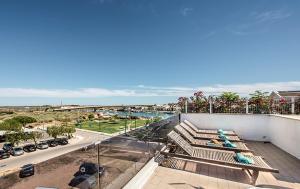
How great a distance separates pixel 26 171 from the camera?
220 centimetres

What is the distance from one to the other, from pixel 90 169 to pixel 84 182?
0.99ft

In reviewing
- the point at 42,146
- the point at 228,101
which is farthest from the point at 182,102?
the point at 42,146

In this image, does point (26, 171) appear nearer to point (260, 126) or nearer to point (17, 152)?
point (260, 126)

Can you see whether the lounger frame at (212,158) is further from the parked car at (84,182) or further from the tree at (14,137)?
the tree at (14,137)

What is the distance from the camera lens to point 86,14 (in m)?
19.3

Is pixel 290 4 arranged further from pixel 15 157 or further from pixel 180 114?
pixel 15 157

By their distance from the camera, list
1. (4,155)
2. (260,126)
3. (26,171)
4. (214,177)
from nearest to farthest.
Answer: (26,171) → (214,177) → (260,126) → (4,155)

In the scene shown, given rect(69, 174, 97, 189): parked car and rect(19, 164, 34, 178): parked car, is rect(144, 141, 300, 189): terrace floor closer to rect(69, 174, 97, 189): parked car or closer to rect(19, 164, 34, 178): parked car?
rect(69, 174, 97, 189): parked car

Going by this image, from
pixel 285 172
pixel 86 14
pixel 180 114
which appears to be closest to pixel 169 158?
pixel 285 172

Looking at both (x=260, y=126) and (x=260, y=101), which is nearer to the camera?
(x=260, y=126)

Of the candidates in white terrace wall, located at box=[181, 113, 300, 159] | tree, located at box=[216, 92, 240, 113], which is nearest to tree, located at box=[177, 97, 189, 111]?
white terrace wall, located at box=[181, 113, 300, 159]

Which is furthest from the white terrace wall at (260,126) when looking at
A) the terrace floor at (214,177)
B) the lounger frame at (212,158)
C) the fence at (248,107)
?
the lounger frame at (212,158)

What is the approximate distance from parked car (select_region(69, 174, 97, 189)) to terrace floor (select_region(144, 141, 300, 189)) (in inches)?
84.1

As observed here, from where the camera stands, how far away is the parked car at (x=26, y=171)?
6.91ft
